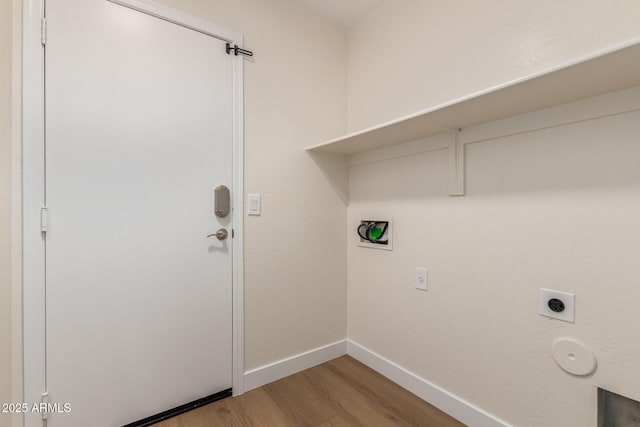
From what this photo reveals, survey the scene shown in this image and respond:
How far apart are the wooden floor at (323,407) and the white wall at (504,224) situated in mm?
186

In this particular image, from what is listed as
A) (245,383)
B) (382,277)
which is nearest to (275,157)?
(382,277)

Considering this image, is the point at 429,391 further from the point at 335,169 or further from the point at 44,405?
the point at 44,405

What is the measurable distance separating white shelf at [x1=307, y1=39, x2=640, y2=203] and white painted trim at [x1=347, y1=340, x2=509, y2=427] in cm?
128

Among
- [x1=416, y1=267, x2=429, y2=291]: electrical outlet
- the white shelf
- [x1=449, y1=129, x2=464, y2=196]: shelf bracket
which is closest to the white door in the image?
the white shelf

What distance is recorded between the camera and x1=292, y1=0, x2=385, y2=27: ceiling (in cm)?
195

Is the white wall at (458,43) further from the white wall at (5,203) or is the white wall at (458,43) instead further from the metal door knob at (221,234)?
the white wall at (5,203)

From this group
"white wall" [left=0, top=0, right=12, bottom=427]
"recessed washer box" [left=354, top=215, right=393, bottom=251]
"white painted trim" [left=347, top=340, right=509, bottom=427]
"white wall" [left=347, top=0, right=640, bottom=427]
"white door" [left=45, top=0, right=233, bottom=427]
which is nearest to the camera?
"white wall" [left=347, top=0, right=640, bottom=427]

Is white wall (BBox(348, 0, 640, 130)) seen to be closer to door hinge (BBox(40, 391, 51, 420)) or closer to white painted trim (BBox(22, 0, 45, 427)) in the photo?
white painted trim (BBox(22, 0, 45, 427))

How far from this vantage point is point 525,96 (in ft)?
3.61

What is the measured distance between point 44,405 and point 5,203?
0.90 meters

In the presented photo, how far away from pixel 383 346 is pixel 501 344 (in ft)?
2.57

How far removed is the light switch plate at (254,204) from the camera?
5.85 feet

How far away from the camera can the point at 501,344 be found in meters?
1.37

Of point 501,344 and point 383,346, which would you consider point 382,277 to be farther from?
point 501,344
